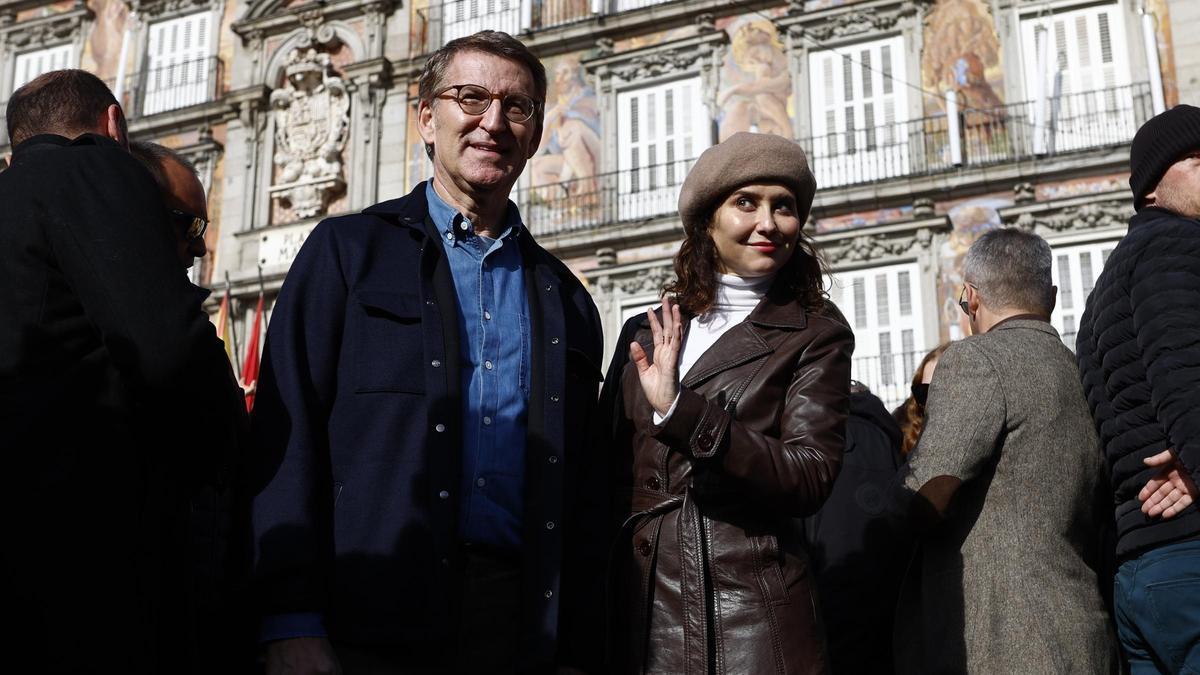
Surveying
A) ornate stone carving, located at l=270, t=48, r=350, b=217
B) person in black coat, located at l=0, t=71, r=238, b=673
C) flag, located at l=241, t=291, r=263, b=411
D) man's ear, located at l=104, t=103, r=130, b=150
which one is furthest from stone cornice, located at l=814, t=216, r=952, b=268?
person in black coat, located at l=0, t=71, r=238, b=673

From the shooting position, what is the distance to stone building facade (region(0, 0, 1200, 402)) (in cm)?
1516

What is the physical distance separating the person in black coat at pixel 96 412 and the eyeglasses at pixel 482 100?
0.80 m

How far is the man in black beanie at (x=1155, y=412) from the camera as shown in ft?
9.77

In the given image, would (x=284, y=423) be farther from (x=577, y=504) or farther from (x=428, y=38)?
(x=428, y=38)

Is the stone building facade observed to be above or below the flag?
above

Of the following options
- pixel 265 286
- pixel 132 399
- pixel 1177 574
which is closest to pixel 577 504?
pixel 132 399

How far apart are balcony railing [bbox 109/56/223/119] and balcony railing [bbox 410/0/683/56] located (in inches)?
146

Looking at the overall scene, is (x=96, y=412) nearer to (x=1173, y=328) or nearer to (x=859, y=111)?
(x=1173, y=328)

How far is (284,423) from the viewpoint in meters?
2.56

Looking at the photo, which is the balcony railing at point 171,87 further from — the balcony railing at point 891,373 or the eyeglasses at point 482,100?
the eyeglasses at point 482,100

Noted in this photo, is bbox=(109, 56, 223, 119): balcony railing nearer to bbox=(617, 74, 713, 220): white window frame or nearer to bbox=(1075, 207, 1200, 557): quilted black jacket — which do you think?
bbox=(617, 74, 713, 220): white window frame

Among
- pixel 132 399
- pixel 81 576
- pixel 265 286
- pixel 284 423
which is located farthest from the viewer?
pixel 265 286

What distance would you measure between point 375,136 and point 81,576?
17.0 meters

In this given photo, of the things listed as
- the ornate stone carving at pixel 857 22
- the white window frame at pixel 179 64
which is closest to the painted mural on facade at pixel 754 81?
the ornate stone carving at pixel 857 22
